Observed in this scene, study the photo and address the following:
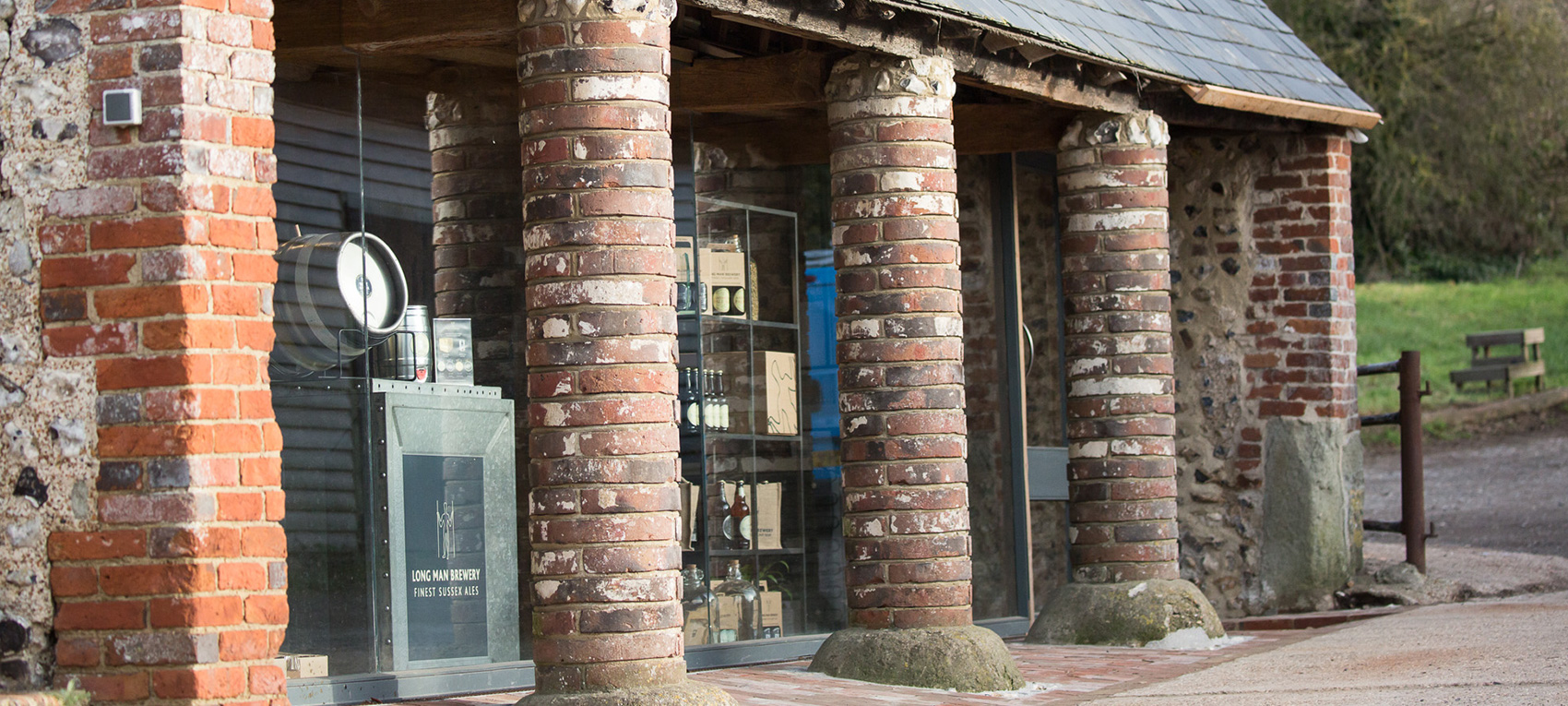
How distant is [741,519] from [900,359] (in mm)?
1407

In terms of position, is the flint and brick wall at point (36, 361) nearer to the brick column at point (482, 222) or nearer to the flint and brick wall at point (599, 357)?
the flint and brick wall at point (599, 357)

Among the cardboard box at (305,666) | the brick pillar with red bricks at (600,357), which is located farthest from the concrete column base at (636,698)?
the cardboard box at (305,666)

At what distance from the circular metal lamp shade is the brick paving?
53.6 inches

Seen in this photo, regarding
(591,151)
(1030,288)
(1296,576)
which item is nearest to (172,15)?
(591,151)

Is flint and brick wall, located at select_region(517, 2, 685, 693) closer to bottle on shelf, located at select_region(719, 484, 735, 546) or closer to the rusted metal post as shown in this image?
bottle on shelf, located at select_region(719, 484, 735, 546)

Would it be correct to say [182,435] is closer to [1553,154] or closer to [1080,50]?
[1080,50]

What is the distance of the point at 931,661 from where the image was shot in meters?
7.21

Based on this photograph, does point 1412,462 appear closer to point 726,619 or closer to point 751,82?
point 726,619

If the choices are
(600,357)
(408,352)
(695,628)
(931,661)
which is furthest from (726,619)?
(600,357)

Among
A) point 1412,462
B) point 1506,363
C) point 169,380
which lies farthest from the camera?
point 1506,363

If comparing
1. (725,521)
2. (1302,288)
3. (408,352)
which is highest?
(1302,288)

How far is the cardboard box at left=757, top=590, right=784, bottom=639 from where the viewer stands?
27.4 ft

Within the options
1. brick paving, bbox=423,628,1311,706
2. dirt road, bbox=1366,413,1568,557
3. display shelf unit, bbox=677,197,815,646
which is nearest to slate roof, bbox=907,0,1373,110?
display shelf unit, bbox=677,197,815,646

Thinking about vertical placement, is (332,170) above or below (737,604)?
above
